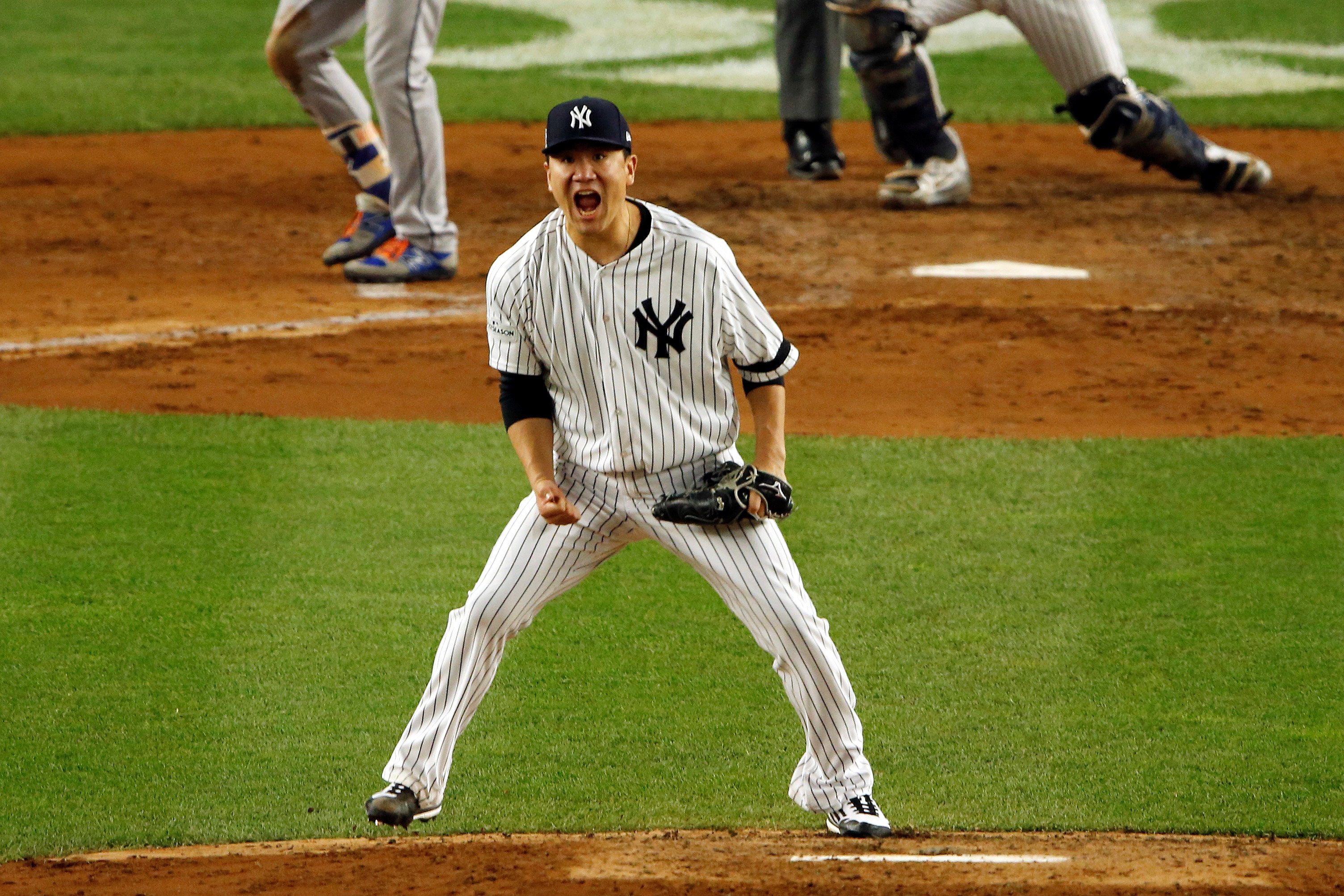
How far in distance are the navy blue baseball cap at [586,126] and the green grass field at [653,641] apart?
4.60 feet

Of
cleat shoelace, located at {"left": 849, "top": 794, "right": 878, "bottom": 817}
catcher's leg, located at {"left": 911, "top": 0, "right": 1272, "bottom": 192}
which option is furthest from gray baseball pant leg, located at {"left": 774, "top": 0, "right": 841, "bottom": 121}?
cleat shoelace, located at {"left": 849, "top": 794, "right": 878, "bottom": 817}

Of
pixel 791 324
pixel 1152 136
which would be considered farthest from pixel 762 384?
pixel 1152 136

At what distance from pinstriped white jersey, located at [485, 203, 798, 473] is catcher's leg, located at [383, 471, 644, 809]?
0.13 m

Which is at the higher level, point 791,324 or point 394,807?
point 394,807

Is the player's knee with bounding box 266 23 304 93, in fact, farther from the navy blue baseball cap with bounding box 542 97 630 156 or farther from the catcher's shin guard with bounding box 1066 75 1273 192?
the navy blue baseball cap with bounding box 542 97 630 156

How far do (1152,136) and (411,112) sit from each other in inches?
150

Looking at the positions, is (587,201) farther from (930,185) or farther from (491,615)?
(930,185)

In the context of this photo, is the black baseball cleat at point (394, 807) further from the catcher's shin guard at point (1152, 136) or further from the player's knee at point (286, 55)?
the catcher's shin guard at point (1152, 136)

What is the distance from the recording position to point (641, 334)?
3.49m

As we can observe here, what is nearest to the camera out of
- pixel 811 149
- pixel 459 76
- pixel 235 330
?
pixel 235 330

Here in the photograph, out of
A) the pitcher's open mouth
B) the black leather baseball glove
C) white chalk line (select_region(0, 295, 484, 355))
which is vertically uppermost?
the pitcher's open mouth

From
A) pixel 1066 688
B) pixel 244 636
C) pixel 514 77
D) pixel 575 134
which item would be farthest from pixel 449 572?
pixel 514 77

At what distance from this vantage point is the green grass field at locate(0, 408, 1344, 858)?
3.95 meters

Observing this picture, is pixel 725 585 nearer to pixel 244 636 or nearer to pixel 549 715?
pixel 549 715
